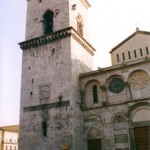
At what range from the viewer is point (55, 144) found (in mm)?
20984

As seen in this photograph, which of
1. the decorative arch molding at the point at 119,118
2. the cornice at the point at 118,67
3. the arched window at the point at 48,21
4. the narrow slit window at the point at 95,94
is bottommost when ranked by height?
the decorative arch molding at the point at 119,118

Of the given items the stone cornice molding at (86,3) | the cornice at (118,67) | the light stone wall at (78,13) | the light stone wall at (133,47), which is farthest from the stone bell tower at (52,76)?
the light stone wall at (133,47)

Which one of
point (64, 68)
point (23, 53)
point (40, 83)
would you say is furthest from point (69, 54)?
point (23, 53)

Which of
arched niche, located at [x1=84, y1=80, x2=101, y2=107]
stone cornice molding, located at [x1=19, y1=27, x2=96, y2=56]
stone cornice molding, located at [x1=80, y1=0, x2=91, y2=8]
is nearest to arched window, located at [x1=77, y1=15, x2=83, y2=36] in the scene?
stone cornice molding, located at [x1=19, y1=27, x2=96, y2=56]

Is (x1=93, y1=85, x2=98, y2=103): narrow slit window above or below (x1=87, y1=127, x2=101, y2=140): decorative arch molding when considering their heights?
above

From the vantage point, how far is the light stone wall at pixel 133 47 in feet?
89.5

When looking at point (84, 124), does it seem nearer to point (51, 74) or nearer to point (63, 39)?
point (51, 74)

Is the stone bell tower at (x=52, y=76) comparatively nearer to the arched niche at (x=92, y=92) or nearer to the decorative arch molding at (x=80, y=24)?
the decorative arch molding at (x=80, y=24)

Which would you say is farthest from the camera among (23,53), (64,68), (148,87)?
(23,53)

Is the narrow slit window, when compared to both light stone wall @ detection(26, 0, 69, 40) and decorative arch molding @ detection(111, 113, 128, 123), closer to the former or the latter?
decorative arch molding @ detection(111, 113, 128, 123)

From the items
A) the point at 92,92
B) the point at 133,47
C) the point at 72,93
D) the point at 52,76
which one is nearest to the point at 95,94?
the point at 92,92

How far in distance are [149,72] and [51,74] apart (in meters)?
8.94

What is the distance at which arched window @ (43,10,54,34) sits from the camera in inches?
1013

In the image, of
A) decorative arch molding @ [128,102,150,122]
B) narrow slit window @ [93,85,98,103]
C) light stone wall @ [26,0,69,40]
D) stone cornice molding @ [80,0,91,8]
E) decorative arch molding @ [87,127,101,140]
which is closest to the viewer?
decorative arch molding @ [128,102,150,122]
